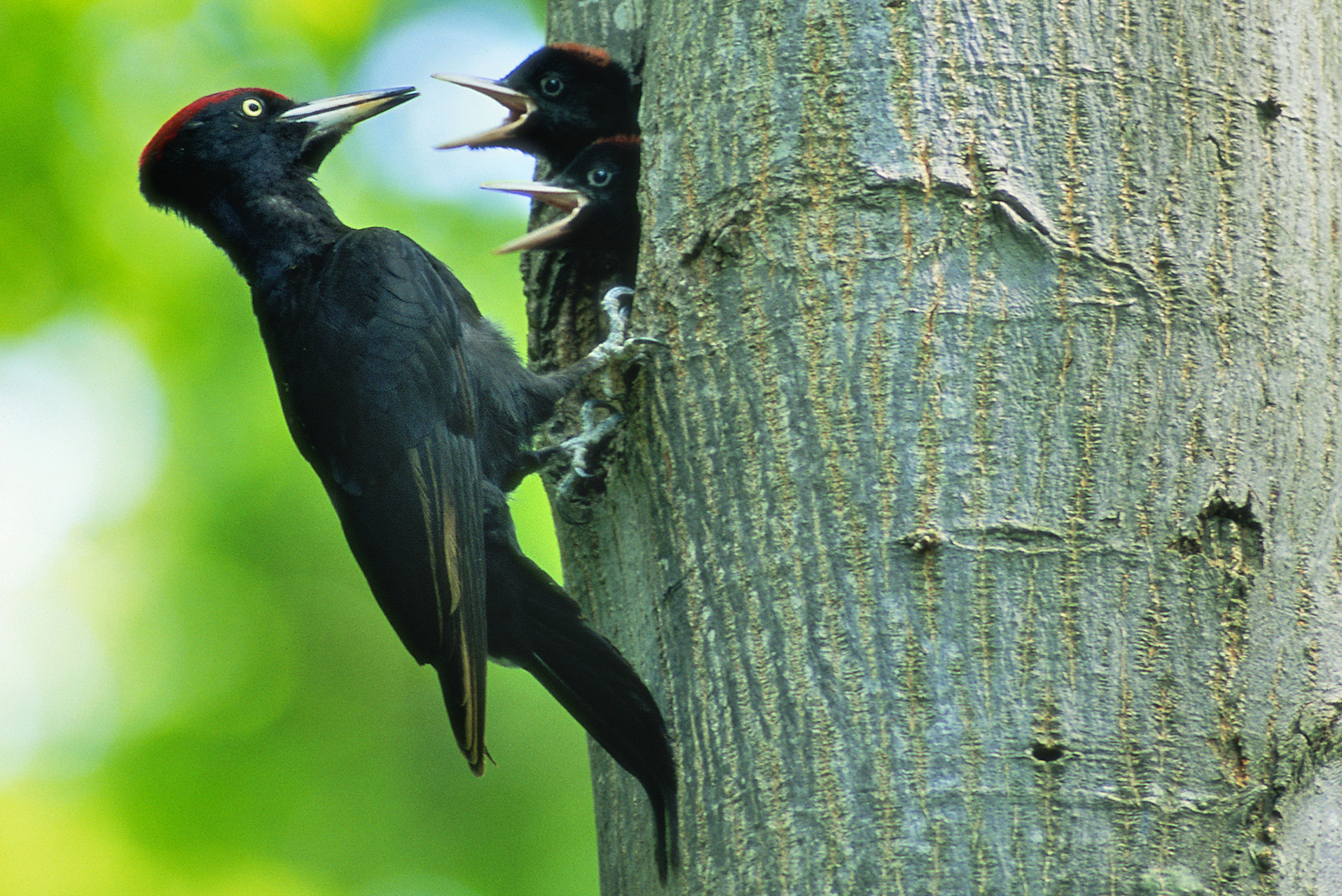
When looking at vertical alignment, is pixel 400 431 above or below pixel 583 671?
above

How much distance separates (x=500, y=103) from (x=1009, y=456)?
2717mm

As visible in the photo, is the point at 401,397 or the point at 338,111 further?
the point at 338,111

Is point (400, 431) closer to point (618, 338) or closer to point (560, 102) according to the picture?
point (618, 338)

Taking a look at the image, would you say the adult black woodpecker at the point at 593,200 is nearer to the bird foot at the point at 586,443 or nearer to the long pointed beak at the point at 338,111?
the long pointed beak at the point at 338,111

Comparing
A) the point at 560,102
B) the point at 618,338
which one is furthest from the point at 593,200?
the point at 618,338

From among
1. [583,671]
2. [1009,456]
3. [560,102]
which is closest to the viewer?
[1009,456]

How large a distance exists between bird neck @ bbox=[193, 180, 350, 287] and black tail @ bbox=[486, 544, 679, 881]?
107 centimetres

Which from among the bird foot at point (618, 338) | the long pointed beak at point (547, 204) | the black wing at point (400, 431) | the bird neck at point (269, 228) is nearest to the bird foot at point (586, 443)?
the bird foot at point (618, 338)

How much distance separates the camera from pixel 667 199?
235cm

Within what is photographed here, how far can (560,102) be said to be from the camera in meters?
3.91

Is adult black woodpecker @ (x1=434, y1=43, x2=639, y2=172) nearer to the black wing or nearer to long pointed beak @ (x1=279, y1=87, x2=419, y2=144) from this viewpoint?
long pointed beak @ (x1=279, y1=87, x2=419, y2=144)

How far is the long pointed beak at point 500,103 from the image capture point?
402 centimetres

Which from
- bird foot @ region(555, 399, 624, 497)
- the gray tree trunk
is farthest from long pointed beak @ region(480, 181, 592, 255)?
the gray tree trunk

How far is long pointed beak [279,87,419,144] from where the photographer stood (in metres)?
3.85
